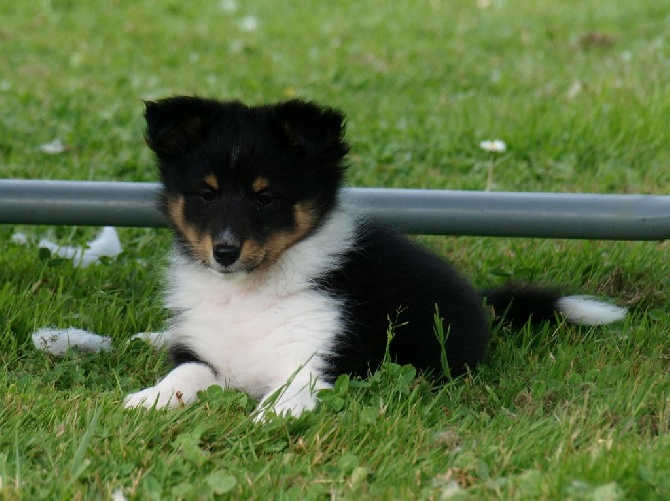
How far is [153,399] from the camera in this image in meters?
3.41

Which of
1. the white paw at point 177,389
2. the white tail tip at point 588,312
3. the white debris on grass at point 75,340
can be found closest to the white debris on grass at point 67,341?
the white debris on grass at point 75,340

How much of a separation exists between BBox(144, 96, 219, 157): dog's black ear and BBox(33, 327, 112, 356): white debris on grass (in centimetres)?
76

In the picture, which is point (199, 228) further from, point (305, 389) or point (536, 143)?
point (536, 143)

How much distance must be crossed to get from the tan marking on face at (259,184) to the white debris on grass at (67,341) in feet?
2.94

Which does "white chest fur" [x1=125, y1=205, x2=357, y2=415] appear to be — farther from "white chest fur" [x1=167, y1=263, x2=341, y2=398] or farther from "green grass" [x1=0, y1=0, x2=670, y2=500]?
"green grass" [x1=0, y1=0, x2=670, y2=500]

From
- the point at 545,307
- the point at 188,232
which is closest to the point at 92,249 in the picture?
A: the point at 188,232

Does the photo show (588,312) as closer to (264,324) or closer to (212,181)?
(264,324)

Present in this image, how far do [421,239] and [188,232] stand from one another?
1.48m

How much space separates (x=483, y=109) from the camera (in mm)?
7094

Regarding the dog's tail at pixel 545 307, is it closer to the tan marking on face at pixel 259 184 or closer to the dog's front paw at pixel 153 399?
the tan marking on face at pixel 259 184

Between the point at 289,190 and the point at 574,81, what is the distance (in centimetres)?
460

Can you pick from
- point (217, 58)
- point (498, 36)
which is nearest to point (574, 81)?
point (498, 36)

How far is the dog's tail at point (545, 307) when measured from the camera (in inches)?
161

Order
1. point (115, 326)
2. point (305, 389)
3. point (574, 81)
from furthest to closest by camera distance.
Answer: point (574, 81) < point (115, 326) < point (305, 389)
